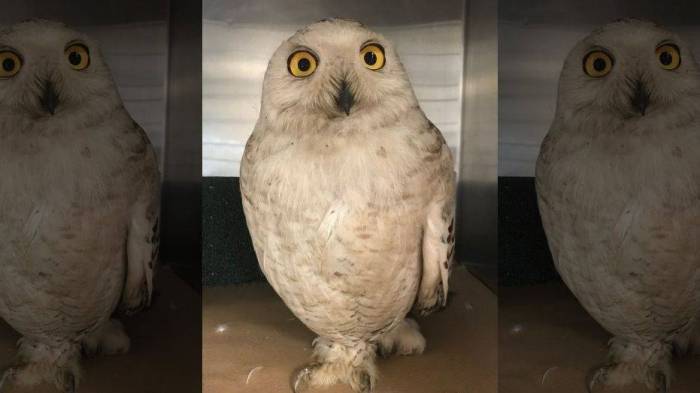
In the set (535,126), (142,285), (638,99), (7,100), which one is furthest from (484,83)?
(7,100)

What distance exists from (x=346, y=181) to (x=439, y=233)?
257 millimetres

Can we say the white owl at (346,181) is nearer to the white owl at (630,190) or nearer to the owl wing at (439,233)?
the owl wing at (439,233)

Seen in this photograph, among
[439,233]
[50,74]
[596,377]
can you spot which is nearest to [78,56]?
[50,74]

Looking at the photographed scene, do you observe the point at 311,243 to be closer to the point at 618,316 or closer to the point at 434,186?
the point at 434,186

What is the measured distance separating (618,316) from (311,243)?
0.65 m

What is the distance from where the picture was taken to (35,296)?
3.51ft

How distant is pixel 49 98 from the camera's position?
1.02 m

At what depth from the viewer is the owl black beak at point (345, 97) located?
1.26 meters

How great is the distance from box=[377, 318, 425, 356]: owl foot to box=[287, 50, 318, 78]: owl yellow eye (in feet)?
2.18

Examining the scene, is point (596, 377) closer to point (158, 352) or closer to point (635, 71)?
point (635, 71)

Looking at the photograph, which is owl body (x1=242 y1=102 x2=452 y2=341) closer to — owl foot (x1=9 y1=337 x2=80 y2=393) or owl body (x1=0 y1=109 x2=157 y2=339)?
owl body (x1=0 y1=109 x2=157 y2=339)

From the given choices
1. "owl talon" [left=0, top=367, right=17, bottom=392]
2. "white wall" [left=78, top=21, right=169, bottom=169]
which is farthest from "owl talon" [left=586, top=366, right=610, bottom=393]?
"owl talon" [left=0, top=367, right=17, bottom=392]

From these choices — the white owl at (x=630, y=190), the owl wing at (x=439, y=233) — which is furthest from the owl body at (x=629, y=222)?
the owl wing at (x=439, y=233)

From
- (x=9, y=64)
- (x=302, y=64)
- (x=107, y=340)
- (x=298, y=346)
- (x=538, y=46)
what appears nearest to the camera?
(x=9, y=64)
